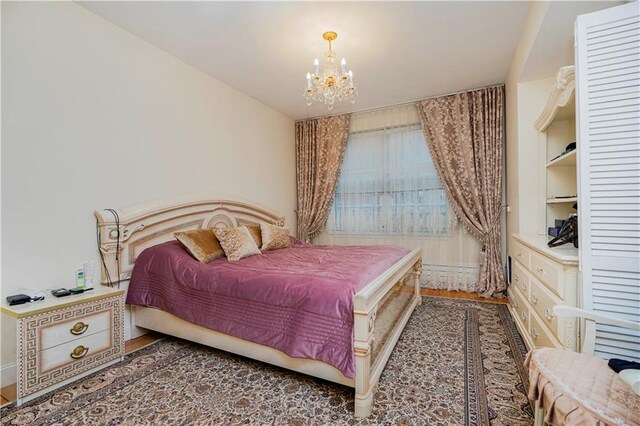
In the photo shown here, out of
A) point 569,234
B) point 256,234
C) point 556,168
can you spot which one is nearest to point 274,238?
point 256,234

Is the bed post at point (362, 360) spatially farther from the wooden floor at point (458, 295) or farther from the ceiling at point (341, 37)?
the wooden floor at point (458, 295)

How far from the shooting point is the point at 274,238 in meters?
3.41

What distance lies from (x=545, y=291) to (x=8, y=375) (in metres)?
3.56

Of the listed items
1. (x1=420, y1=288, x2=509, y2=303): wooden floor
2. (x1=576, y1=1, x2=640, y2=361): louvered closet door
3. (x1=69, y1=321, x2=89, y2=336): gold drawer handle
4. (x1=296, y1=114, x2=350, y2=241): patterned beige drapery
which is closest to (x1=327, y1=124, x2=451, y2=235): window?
(x1=296, y1=114, x2=350, y2=241): patterned beige drapery

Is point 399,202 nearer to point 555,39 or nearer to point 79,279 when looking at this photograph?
point 555,39

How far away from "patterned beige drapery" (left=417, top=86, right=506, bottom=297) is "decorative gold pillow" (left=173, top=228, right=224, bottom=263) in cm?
313

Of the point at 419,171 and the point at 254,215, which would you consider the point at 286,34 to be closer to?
the point at 254,215

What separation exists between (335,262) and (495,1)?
2.42 metres

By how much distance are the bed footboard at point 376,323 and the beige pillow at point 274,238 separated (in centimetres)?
144

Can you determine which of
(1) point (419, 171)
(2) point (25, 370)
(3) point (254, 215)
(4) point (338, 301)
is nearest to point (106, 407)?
(2) point (25, 370)

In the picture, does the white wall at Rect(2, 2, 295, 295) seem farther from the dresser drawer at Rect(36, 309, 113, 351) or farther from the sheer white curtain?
the sheer white curtain

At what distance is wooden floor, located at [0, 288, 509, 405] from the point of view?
1.81 metres

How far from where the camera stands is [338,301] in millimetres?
1643

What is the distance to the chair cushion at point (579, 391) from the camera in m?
0.94
